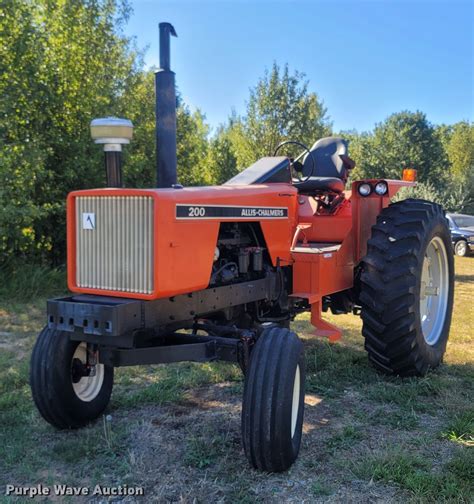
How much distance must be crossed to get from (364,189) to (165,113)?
1.94m

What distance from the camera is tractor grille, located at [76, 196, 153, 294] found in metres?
2.65

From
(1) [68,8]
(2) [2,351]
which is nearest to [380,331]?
(2) [2,351]

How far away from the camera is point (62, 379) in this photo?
3.20 meters

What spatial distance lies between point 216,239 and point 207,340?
2.02 ft

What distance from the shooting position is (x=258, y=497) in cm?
251

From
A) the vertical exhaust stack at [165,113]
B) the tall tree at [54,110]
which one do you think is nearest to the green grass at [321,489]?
the vertical exhaust stack at [165,113]

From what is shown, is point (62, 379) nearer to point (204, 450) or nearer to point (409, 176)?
point (204, 450)

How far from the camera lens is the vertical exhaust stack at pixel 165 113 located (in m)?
3.24

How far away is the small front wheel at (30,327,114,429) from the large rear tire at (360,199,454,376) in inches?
80.1

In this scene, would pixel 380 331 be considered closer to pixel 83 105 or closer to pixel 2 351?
pixel 2 351

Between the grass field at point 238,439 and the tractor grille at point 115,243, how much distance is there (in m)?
0.98

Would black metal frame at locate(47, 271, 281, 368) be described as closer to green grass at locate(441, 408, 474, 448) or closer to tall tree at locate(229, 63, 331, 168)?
green grass at locate(441, 408, 474, 448)

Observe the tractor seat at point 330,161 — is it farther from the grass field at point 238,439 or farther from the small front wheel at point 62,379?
the small front wheel at point 62,379

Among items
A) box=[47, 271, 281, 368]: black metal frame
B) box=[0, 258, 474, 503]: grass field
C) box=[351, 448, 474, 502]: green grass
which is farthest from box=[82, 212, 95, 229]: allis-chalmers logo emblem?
box=[351, 448, 474, 502]: green grass
